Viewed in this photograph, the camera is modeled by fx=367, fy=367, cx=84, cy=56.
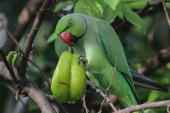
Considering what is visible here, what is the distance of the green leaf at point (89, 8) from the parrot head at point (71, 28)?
0.06 metres

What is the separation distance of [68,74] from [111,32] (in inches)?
24.3

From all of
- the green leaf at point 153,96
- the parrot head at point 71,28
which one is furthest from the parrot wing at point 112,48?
the green leaf at point 153,96

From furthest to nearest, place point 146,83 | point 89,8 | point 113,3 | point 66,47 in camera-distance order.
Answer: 1. point 66,47
2. point 146,83
3. point 89,8
4. point 113,3

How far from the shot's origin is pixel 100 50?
1854mm

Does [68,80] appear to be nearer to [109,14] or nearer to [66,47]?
[109,14]

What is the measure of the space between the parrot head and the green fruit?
1.11 feet

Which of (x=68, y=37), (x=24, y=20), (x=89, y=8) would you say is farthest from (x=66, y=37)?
(x=24, y=20)

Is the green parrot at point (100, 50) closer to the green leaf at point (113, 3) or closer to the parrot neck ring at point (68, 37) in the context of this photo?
the parrot neck ring at point (68, 37)

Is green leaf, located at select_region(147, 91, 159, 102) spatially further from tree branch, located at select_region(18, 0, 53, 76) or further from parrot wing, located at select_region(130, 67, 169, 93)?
tree branch, located at select_region(18, 0, 53, 76)

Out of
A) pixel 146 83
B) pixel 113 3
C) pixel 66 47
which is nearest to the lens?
pixel 113 3

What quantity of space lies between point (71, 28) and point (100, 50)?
22 centimetres

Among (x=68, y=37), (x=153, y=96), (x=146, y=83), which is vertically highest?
(x=68, y=37)

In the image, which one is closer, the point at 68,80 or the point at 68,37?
the point at 68,80

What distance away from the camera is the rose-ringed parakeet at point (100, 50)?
173cm
